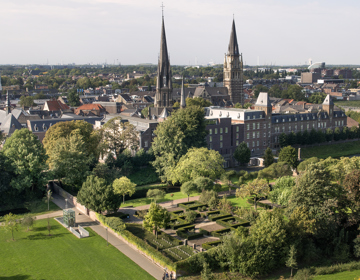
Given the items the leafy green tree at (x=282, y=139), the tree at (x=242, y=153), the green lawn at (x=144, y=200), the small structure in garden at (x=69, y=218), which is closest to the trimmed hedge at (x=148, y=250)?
the small structure in garden at (x=69, y=218)

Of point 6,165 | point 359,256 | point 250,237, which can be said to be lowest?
point 359,256

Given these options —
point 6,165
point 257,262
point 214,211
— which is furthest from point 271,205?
point 6,165

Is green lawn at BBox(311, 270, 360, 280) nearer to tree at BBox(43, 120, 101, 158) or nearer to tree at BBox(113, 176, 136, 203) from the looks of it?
tree at BBox(113, 176, 136, 203)

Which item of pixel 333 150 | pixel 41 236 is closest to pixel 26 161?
pixel 41 236

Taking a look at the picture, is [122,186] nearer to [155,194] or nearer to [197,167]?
[155,194]

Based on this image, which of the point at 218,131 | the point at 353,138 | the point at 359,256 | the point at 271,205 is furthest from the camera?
the point at 353,138

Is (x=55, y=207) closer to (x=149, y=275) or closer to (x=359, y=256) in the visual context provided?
(x=149, y=275)

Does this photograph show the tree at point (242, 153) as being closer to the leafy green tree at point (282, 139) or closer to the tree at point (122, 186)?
the leafy green tree at point (282, 139)

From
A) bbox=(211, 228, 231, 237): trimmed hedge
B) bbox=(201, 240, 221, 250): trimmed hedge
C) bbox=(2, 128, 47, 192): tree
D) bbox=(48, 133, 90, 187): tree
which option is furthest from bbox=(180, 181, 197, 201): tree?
bbox=(2, 128, 47, 192): tree
